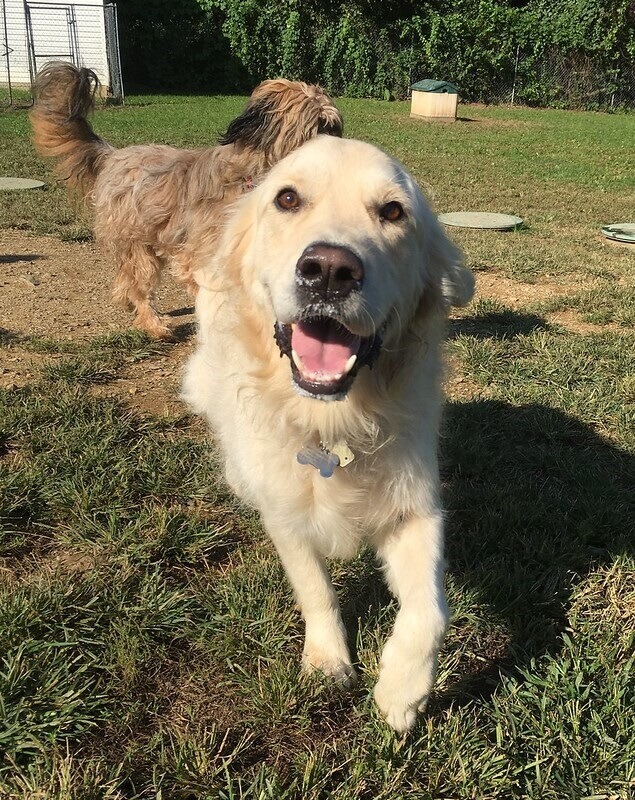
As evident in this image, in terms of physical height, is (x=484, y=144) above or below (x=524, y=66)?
below

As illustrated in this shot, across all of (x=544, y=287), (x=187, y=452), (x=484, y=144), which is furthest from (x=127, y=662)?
(x=484, y=144)

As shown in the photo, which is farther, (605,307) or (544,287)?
(544,287)

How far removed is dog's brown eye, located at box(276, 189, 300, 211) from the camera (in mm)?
2211

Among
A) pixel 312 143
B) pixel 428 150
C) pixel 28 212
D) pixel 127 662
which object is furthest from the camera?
pixel 428 150

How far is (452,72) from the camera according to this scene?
2436 centimetres

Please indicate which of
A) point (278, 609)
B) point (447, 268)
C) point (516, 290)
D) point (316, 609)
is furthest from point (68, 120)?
point (316, 609)

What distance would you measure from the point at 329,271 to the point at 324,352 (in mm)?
252

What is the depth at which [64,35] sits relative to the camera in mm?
20797

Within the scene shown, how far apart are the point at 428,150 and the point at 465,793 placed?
13480 millimetres

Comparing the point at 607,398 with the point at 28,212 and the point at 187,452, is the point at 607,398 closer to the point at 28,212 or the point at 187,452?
the point at 187,452

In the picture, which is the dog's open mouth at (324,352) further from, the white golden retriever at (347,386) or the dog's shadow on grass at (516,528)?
the dog's shadow on grass at (516,528)

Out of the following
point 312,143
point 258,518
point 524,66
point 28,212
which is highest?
point 524,66

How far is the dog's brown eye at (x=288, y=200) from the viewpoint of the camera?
2.21m

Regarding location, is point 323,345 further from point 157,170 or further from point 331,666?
point 157,170
